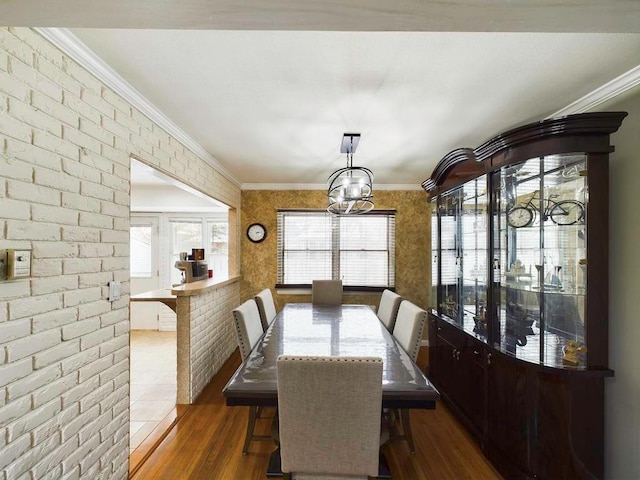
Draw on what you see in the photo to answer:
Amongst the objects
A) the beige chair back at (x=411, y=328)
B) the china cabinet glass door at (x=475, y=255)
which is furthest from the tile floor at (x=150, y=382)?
the china cabinet glass door at (x=475, y=255)

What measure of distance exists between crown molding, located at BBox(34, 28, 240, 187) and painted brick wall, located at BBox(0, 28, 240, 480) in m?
0.04

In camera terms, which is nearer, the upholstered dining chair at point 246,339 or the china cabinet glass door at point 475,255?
the upholstered dining chair at point 246,339

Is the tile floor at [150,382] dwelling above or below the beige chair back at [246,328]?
below

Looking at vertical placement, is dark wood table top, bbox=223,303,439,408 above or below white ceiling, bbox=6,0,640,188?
below

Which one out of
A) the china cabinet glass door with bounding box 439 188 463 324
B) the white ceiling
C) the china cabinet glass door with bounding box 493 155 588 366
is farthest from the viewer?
the china cabinet glass door with bounding box 439 188 463 324

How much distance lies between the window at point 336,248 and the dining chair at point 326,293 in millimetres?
455

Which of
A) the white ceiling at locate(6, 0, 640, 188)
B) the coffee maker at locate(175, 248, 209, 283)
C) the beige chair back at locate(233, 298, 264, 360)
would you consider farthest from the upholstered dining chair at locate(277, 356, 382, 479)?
the coffee maker at locate(175, 248, 209, 283)

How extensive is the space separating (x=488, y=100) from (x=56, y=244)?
102 inches

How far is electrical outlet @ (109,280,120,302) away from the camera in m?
1.71

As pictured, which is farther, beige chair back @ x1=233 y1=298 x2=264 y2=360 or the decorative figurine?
beige chair back @ x1=233 y1=298 x2=264 y2=360

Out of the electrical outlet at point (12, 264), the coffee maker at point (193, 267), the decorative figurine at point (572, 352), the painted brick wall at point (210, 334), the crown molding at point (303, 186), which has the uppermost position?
the crown molding at point (303, 186)

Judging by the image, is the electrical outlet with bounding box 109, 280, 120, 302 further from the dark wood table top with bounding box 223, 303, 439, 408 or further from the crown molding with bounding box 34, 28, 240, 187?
the crown molding with bounding box 34, 28, 240, 187

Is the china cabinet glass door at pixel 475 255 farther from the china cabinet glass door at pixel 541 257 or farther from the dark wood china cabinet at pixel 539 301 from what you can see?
the china cabinet glass door at pixel 541 257

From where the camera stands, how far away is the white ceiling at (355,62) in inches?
34.9
